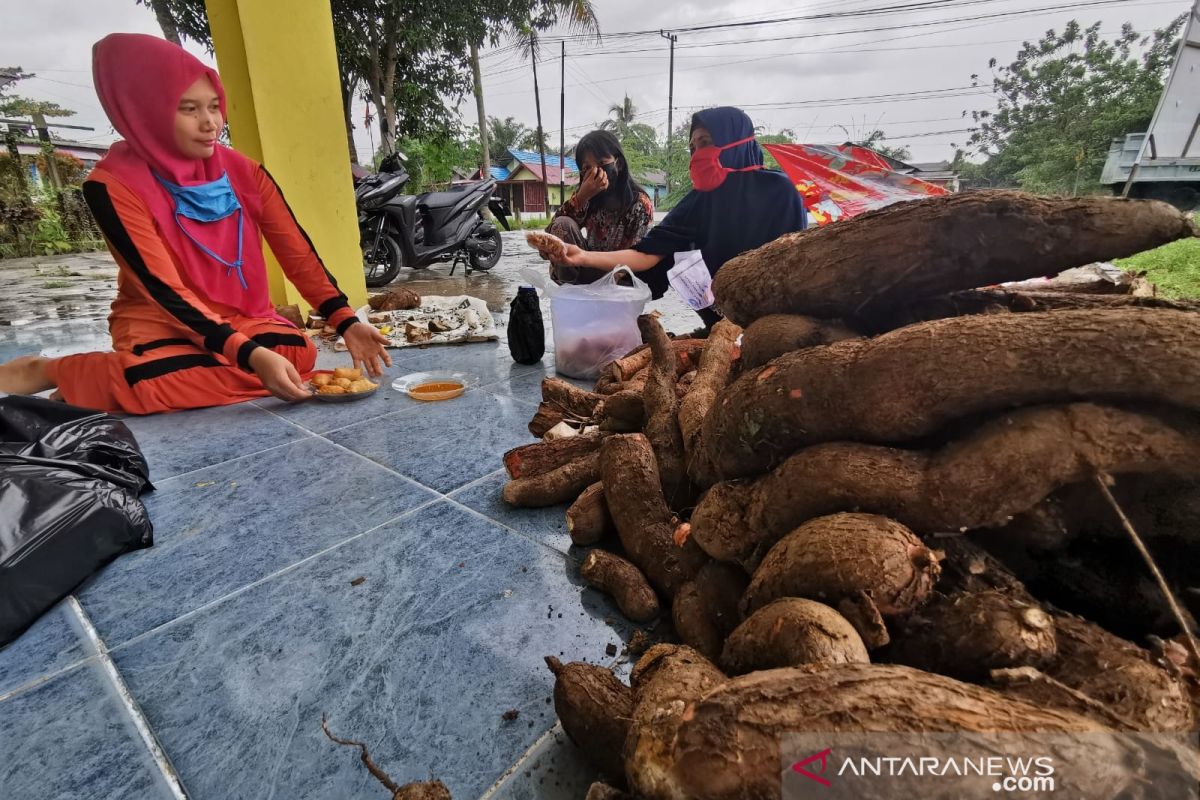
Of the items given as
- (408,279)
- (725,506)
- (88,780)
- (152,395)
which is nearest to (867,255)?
(725,506)

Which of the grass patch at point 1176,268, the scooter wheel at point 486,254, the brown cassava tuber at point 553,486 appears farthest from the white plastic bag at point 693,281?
the scooter wheel at point 486,254

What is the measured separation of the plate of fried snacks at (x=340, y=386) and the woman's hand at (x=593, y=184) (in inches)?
81.2

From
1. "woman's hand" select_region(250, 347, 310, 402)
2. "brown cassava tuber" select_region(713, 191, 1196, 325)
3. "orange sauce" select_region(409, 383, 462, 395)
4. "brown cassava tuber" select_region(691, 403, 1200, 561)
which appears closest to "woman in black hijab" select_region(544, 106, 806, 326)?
"orange sauce" select_region(409, 383, 462, 395)

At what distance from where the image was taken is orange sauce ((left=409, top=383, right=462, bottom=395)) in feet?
10.9

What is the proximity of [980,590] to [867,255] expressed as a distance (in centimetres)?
74

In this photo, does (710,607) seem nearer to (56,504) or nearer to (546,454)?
(546,454)

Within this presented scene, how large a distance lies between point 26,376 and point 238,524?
6.83 ft

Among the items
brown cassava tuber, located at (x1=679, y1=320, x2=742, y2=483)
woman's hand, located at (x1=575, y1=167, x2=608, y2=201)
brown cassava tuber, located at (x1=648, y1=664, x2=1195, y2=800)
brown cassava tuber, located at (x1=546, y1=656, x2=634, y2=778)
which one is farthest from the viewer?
woman's hand, located at (x1=575, y1=167, x2=608, y2=201)

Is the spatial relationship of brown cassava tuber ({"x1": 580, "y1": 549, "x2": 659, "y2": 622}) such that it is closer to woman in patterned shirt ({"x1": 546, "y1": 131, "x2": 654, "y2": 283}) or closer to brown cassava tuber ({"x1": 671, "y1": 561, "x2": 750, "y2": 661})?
brown cassava tuber ({"x1": 671, "y1": 561, "x2": 750, "y2": 661})

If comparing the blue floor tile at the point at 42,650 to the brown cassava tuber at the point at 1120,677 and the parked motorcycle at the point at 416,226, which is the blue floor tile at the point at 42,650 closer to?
the brown cassava tuber at the point at 1120,677

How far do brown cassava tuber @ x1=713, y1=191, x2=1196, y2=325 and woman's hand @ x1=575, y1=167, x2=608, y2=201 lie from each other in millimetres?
2846

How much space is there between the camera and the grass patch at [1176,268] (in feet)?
16.9

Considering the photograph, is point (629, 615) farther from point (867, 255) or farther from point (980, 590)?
point (867, 255)

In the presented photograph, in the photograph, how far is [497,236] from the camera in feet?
29.4
